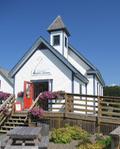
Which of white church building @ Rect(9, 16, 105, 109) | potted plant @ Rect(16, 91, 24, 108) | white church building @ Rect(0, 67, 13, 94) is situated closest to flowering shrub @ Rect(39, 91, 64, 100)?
white church building @ Rect(9, 16, 105, 109)

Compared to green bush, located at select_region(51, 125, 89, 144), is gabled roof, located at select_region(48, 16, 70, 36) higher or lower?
higher

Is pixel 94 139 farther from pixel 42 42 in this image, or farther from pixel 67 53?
pixel 67 53

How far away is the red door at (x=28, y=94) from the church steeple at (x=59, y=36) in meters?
3.73

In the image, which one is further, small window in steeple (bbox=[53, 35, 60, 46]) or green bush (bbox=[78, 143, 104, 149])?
small window in steeple (bbox=[53, 35, 60, 46])

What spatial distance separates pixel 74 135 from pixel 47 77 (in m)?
7.51

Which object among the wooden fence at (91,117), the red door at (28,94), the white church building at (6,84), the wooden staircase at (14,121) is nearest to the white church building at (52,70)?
the red door at (28,94)

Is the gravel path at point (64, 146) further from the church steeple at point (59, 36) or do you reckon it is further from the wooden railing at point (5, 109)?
the church steeple at point (59, 36)

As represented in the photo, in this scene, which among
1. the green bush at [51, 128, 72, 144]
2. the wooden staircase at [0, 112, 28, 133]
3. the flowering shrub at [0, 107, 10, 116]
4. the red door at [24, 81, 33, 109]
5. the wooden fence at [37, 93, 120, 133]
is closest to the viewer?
the green bush at [51, 128, 72, 144]

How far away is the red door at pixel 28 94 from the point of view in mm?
21077

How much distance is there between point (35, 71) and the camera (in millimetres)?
21531

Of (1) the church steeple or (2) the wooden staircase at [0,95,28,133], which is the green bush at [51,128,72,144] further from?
(1) the church steeple

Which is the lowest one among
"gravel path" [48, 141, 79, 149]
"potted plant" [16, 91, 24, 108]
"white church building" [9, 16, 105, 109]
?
"gravel path" [48, 141, 79, 149]

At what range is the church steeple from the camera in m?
23.2

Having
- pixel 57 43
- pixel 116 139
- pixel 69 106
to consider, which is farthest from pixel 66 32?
pixel 116 139
